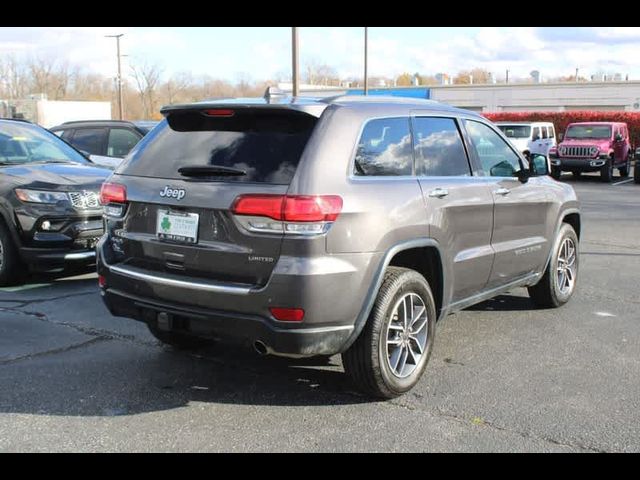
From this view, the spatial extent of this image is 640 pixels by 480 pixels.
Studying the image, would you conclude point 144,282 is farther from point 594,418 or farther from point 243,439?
point 594,418

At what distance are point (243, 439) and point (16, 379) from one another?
1.79m

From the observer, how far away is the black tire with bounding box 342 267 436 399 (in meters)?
3.93

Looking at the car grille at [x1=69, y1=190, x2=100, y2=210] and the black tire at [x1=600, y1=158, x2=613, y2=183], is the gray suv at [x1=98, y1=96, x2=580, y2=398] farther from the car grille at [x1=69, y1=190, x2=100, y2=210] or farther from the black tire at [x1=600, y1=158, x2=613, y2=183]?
the black tire at [x1=600, y1=158, x2=613, y2=183]

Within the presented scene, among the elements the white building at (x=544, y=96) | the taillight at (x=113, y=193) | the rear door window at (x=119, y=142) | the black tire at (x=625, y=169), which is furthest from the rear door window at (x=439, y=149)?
the white building at (x=544, y=96)

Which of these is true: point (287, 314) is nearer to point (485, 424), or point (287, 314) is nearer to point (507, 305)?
point (485, 424)

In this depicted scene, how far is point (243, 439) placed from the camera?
3.58 meters

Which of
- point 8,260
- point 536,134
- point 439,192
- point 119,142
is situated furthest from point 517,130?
point 439,192

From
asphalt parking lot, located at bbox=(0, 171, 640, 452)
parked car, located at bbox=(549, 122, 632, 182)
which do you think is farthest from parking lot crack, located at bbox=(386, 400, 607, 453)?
parked car, located at bbox=(549, 122, 632, 182)

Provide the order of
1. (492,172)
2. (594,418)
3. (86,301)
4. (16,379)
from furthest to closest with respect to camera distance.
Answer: (86,301) < (492,172) < (16,379) < (594,418)

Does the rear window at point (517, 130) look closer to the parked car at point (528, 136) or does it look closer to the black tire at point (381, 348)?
the parked car at point (528, 136)

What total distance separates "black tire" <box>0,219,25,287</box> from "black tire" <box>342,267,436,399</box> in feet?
14.1

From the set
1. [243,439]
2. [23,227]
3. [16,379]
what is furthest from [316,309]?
[23,227]

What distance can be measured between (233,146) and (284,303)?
3.22ft

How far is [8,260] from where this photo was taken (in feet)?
22.5
